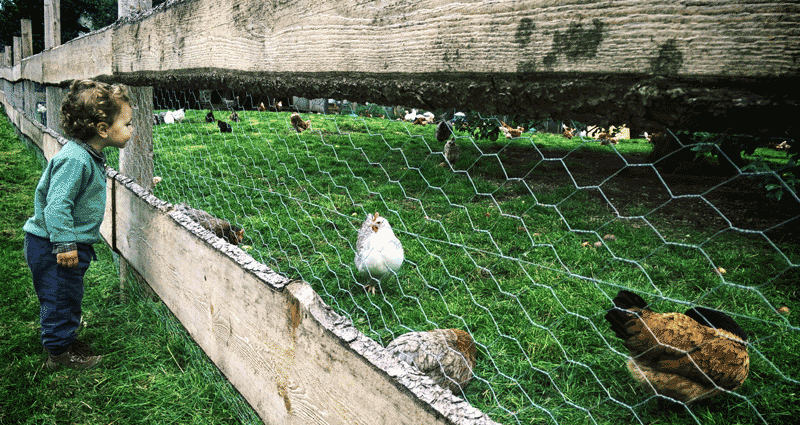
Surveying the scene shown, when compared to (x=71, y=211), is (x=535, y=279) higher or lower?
lower

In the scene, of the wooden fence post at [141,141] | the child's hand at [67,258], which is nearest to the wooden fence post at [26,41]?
the wooden fence post at [141,141]

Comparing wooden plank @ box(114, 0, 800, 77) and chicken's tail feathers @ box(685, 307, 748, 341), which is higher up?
wooden plank @ box(114, 0, 800, 77)

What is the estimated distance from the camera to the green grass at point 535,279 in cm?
192

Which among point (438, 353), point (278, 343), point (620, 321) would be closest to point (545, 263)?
point (620, 321)

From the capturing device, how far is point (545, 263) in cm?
312

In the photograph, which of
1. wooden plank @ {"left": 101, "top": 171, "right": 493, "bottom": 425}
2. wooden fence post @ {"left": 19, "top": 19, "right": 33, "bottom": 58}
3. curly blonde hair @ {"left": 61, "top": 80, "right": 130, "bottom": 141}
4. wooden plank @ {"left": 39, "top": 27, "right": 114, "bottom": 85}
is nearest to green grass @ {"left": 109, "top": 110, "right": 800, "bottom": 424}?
wooden plank @ {"left": 101, "top": 171, "right": 493, "bottom": 425}

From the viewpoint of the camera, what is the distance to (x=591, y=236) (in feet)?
11.8

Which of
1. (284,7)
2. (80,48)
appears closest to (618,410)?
(284,7)

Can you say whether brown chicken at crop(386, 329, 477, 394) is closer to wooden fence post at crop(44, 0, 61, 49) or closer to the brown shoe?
the brown shoe

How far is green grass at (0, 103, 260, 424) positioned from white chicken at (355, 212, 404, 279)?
3.31ft

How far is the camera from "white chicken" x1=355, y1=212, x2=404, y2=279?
8.83 ft

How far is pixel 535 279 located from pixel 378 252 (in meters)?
1.02

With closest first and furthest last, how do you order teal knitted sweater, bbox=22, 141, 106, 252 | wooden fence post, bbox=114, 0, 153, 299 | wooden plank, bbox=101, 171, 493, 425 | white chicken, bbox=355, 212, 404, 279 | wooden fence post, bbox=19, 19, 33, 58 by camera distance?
wooden plank, bbox=101, 171, 493, 425 < teal knitted sweater, bbox=22, 141, 106, 252 < wooden fence post, bbox=114, 0, 153, 299 < white chicken, bbox=355, 212, 404, 279 < wooden fence post, bbox=19, 19, 33, 58

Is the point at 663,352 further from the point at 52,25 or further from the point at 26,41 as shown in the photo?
the point at 26,41
